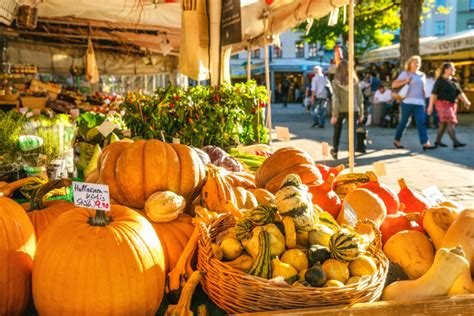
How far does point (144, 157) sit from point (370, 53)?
2373 cm

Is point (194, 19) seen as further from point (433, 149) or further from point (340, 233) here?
point (433, 149)

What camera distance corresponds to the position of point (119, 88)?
20.8 metres

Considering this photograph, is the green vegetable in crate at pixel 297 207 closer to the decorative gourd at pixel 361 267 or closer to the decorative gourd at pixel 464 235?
the decorative gourd at pixel 361 267

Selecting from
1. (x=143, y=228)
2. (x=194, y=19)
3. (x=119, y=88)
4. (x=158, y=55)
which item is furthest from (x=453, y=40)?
(x=143, y=228)

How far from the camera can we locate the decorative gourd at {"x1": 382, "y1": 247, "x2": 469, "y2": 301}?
72.6 inches

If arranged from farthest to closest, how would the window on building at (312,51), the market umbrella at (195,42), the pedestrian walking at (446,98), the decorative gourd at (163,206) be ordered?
the window on building at (312,51), the pedestrian walking at (446,98), the market umbrella at (195,42), the decorative gourd at (163,206)

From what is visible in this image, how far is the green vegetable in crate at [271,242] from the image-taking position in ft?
5.98

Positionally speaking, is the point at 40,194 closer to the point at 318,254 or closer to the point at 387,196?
the point at 318,254

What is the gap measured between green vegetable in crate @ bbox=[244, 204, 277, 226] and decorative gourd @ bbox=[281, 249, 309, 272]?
6.2 inches

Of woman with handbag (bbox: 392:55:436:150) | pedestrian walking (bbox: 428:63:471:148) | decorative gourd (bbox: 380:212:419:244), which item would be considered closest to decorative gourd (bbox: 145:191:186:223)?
decorative gourd (bbox: 380:212:419:244)

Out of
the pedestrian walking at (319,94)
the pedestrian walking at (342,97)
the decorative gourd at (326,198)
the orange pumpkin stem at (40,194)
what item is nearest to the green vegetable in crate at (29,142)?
the orange pumpkin stem at (40,194)

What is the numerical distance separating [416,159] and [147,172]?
8.60 m

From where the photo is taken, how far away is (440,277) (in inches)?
73.6

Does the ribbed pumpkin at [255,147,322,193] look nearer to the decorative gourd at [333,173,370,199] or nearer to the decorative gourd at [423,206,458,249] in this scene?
the decorative gourd at [333,173,370,199]
